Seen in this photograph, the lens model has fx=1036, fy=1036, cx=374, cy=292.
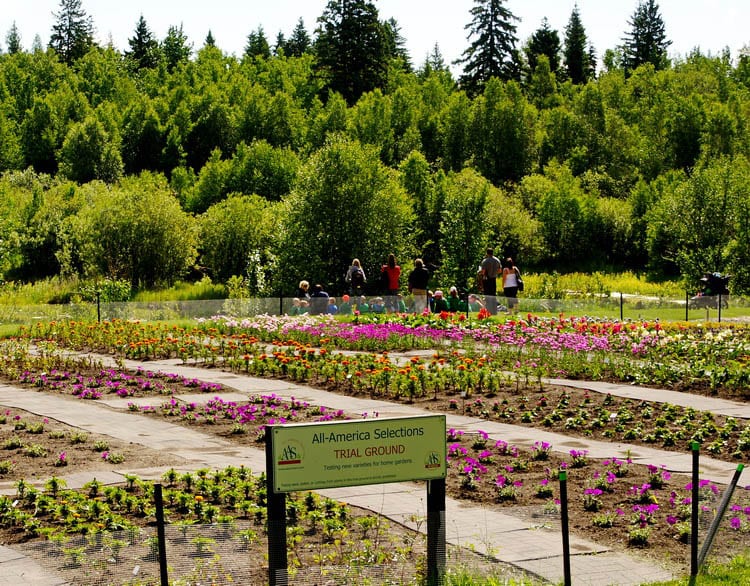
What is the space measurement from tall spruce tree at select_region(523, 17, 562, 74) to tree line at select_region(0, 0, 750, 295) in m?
0.25

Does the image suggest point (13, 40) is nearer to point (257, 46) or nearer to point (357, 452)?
point (257, 46)

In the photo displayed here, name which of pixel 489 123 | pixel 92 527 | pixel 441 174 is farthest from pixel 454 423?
pixel 489 123

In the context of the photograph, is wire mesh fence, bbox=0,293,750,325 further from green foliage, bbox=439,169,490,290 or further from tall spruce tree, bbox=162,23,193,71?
tall spruce tree, bbox=162,23,193,71

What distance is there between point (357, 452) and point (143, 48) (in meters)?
126

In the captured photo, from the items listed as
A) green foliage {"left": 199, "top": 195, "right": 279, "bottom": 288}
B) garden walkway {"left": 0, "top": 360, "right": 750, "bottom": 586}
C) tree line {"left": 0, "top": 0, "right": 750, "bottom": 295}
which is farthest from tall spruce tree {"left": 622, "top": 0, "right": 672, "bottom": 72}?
garden walkway {"left": 0, "top": 360, "right": 750, "bottom": 586}

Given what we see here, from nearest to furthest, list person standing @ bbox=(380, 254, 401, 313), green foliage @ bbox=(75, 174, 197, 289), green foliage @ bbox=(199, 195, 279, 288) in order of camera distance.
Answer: person standing @ bbox=(380, 254, 401, 313)
green foliage @ bbox=(75, 174, 197, 289)
green foliage @ bbox=(199, 195, 279, 288)

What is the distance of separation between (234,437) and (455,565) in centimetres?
547

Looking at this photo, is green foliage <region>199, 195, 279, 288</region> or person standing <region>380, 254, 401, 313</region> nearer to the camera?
person standing <region>380, 254, 401, 313</region>

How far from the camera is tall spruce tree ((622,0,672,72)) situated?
117938mm

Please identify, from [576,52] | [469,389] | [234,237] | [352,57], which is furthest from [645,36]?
[469,389]

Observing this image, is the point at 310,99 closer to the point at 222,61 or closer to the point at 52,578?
Result: the point at 222,61

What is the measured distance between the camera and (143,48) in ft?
411

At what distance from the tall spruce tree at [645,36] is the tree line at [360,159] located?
0.25m

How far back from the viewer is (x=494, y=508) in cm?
826
